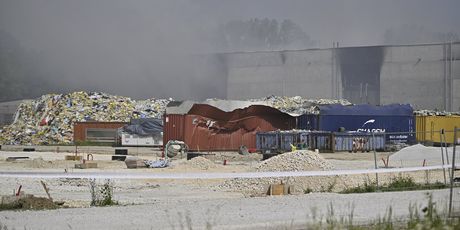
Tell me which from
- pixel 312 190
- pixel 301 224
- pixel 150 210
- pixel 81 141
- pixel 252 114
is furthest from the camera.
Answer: pixel 81 141

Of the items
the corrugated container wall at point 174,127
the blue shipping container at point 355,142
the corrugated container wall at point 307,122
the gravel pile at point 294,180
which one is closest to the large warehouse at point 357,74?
the corrugated container wall at point 307,122

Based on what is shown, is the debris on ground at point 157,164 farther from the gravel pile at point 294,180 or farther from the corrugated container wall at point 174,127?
the corrugated container wall at point 174,127

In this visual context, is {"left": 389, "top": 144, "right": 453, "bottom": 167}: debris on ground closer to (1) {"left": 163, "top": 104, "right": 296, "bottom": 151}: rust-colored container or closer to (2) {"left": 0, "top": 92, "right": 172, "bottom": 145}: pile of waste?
(1) {"left": 163, "top": 104, "right": 296, "bottom": 151}: rust-colored container

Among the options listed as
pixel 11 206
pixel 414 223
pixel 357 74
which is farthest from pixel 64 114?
pixel 414 223

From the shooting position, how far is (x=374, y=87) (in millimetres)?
79438

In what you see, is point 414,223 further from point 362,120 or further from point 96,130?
point 96,130

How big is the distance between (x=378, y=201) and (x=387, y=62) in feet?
208

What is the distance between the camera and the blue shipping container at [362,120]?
47.9 metres

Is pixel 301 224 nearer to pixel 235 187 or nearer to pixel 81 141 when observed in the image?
pixel 235 187

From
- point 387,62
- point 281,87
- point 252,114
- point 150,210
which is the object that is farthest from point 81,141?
point 150,210

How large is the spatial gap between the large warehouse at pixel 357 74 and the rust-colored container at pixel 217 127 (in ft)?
103

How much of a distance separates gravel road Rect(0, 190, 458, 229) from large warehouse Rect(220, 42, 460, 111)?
60148 mm

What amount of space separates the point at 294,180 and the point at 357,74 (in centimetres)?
6098

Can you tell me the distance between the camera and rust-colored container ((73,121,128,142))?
59750mm
